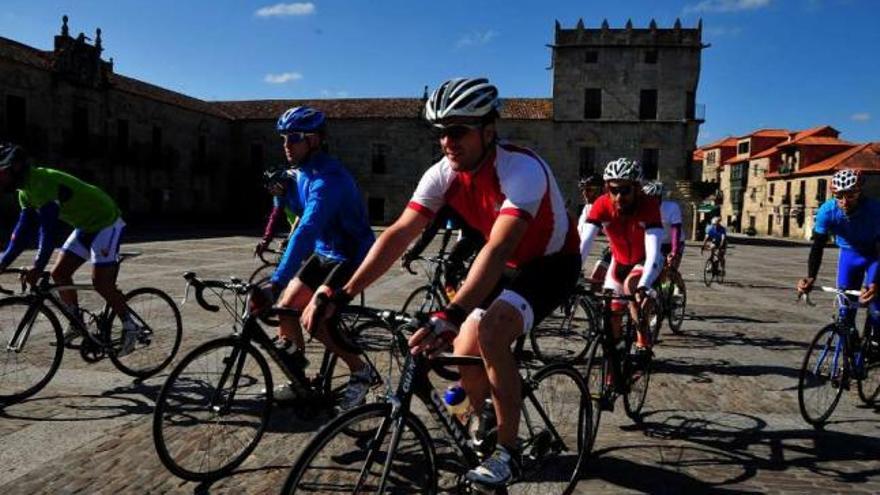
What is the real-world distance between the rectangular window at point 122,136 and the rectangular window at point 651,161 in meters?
31.8

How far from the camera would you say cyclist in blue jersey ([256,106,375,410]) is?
12.8ft

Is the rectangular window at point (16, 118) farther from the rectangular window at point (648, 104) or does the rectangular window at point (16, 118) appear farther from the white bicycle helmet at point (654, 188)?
the rectangular window at point (648, 104)

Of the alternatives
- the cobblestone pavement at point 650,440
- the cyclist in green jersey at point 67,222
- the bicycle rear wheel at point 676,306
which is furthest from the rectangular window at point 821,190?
the cyclist in green jersey at point 67,222

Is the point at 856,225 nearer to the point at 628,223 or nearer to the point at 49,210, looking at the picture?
the point at 628,223

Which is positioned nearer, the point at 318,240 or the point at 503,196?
the point at 503,196

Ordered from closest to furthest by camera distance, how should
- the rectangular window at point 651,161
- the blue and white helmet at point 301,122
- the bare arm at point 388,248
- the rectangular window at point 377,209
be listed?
the bare arm at point 388,248 → the blue and white helmet at point 301,122 → the rectangular window at point 651,161 → the rectangular window at point 377,209

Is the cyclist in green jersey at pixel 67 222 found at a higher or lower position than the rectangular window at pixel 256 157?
lower

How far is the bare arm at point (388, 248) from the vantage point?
9.80ft

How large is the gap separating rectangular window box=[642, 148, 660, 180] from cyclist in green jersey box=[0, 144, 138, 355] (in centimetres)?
4022

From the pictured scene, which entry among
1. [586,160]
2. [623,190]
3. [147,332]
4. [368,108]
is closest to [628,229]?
[623,190]

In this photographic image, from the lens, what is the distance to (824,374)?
4988 millimetres

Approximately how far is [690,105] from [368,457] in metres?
43.9

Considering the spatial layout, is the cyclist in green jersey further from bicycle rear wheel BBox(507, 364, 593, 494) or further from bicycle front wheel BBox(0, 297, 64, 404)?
bicycle rear wheel BBox(507, 364, 593, 494)

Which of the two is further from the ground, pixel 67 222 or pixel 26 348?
pixel 67 222
